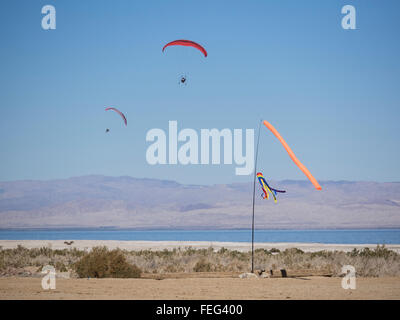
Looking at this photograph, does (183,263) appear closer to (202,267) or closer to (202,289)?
(202,267)

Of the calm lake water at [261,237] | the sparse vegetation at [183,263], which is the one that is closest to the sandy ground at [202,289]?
the sparse vegetation at [183,263]

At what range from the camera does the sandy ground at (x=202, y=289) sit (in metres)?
18.0

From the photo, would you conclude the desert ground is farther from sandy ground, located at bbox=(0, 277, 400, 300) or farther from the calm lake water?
the calm lake water

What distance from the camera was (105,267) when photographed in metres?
23.9

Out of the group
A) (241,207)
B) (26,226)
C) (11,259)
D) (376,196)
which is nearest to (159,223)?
(241,207)

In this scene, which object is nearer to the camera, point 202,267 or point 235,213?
point 202,267

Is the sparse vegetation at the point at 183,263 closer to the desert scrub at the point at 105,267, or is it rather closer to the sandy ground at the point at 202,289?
the desert scrub at the point at 105,267

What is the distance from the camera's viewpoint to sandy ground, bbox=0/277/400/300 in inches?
709

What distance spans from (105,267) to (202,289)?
18.2ft

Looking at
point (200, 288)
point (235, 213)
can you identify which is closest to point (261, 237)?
point (200, 288)

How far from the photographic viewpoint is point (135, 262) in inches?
1154

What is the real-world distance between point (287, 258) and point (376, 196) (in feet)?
547

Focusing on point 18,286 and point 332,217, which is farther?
point 332,217
